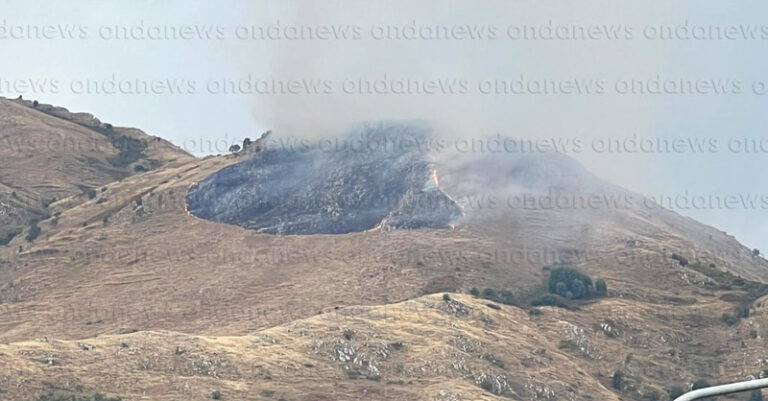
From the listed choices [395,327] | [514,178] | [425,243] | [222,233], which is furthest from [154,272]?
[514,178]

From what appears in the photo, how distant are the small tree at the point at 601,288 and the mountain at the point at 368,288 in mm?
2033

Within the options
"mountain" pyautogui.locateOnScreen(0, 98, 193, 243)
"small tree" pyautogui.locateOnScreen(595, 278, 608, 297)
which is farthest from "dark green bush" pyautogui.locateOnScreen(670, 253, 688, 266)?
"mountain" pyautogui.locateOnScreen(0, 98, 193, 243)

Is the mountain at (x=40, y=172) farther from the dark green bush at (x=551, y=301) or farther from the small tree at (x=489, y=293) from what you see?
the dark green bush at (x=551, y=301)

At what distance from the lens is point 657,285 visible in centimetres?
13575

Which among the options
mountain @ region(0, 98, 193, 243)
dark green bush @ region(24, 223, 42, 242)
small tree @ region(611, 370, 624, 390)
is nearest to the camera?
small tree @ region(611, 370, 624, 390)

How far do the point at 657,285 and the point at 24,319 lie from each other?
68561 millimetres

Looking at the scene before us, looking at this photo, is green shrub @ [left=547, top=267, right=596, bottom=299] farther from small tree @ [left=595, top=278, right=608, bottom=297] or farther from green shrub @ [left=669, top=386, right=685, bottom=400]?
green shrub @ [left=669, top=386, right=685, bottom=400]

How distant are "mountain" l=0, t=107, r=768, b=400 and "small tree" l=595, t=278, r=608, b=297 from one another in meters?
2.03

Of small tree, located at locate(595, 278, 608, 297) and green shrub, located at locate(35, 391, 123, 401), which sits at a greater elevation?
small tree, located at locate(595, 278, 608, 297)

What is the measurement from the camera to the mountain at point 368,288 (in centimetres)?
9631

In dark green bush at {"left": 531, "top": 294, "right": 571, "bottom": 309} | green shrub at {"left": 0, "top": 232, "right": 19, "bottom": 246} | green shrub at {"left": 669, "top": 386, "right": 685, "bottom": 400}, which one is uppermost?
green shrub at {"left": 0, "top": 232, "right": 19, "bottom": 246}

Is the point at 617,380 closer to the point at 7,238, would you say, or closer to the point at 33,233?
the point at 33,233

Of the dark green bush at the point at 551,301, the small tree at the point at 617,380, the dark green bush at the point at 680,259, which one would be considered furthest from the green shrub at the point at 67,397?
the dark green bush at the point at 680,259

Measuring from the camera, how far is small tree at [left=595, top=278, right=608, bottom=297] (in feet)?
434
